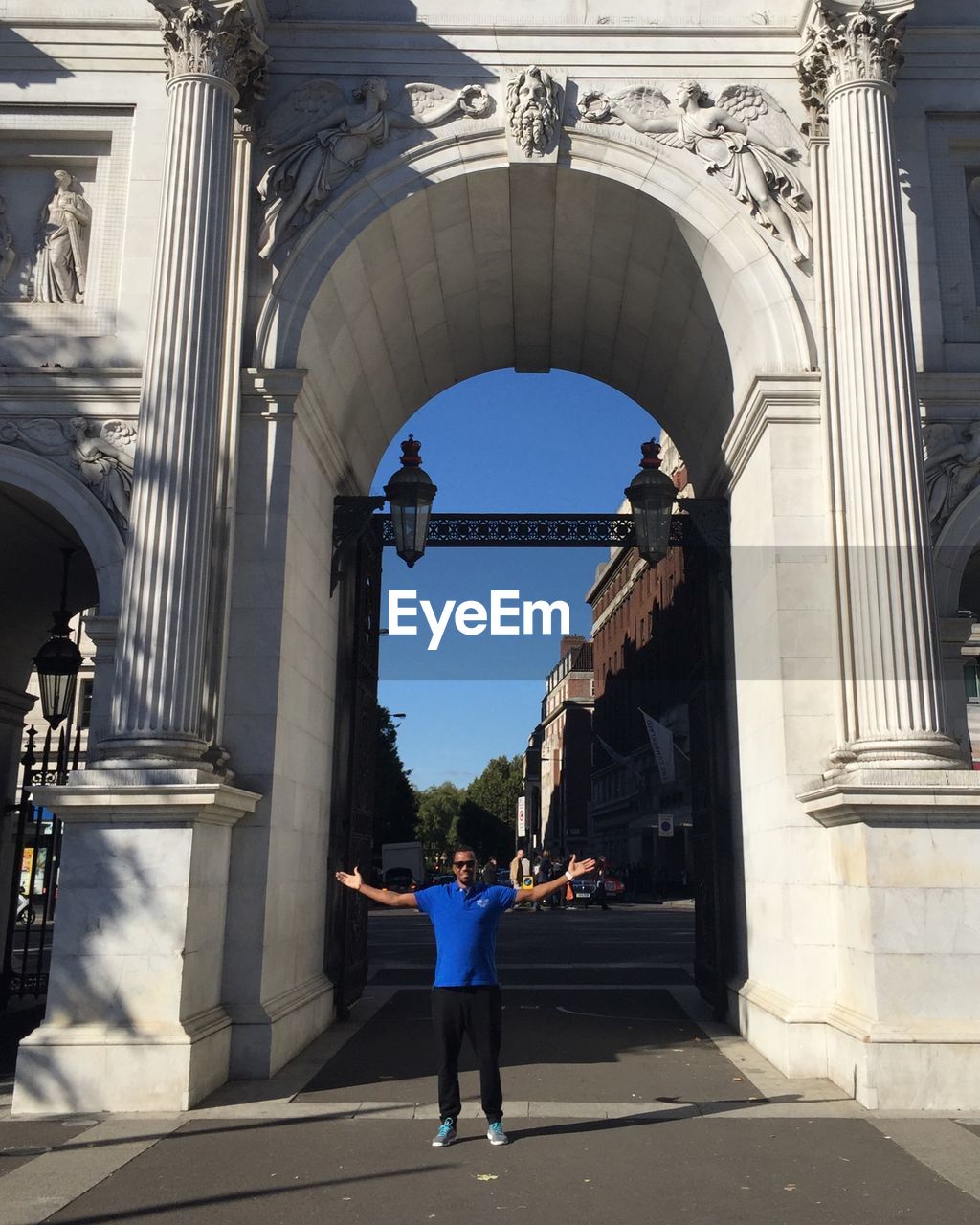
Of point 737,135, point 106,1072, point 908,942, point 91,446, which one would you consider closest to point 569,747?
point 737,135

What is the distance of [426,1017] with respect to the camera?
1500 centimetres

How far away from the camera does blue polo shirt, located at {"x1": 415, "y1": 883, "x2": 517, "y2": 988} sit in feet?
27.3

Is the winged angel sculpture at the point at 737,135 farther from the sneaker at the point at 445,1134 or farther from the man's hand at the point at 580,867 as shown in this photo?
the sneaker at the point at 445,1134

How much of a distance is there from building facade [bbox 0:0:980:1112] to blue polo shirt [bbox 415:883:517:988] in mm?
2809

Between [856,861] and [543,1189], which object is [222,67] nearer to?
[856,861]

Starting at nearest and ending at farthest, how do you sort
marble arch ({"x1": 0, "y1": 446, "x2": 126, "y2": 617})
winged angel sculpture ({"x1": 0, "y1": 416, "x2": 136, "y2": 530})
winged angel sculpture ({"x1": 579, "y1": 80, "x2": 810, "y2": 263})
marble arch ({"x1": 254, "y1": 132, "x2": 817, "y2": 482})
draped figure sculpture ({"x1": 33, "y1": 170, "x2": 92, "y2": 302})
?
marble arch ({"x1": 0, "y1": 446, "x2": 126, "y2": 617}) → winged angel sculpture ({"x1": 0, "y1": 416, "x2": 136, "y2": 530}) → marble arch ({"x1": 254, "y1": 132, "x2": 817, "y2": 482}) → winged angel sculpture ({"x1": 579, "y1": 80, "x2": 810, "y2": 263}) → draped figure sculpture ({"x1": 33, "y1": 170, "x2": 92, "y2": 302})

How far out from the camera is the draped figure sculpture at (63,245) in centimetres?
1319

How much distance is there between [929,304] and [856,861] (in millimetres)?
6538

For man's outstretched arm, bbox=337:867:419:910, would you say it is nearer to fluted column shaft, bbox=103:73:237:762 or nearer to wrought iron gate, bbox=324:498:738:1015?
fluted column shaft, bbox=103:73:237:762

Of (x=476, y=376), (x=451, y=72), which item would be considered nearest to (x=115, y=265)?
(x=451, y=72)

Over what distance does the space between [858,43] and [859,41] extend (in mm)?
24

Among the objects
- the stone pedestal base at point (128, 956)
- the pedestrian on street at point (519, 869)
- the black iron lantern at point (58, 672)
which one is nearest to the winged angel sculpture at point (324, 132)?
the black iron lantern at point (58, 672)

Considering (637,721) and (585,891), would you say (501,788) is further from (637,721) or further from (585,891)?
(585,891)

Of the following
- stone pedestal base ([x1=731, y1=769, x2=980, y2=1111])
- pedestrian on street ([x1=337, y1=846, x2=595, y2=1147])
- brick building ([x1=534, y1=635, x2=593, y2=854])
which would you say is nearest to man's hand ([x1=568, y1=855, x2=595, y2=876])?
pedestrian on street ([x1=337, y1=846, x2=595, y2=1147])
